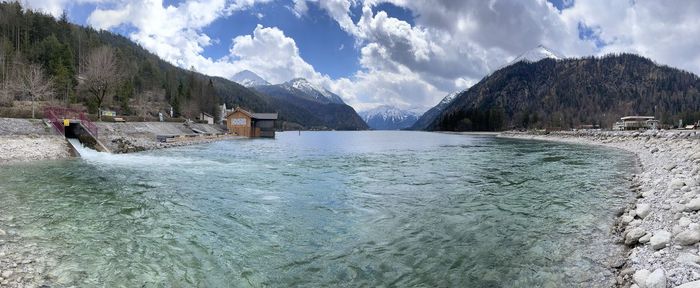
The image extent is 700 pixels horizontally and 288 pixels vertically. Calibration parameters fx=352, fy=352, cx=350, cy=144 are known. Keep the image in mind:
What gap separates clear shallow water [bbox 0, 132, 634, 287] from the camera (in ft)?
25.7

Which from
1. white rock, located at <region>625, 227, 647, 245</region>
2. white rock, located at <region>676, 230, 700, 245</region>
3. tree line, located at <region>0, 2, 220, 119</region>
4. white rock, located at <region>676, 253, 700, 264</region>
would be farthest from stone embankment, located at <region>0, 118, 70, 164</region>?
white rock, located at <region>676, 230, 700, 245</region>

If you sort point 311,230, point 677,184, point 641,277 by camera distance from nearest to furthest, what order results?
point 641,277 → point 311,230 → point 677,184

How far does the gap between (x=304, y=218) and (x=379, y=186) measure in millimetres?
7806

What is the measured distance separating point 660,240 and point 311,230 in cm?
891

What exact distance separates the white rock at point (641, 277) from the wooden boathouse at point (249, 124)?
92.7 meters

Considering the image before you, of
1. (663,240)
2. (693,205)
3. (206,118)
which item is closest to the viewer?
(663,240)

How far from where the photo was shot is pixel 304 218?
12539 millimetres

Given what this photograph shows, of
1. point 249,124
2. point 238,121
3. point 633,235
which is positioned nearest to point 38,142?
point 633,235

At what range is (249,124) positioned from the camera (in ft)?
308

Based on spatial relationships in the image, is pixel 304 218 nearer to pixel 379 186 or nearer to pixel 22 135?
pixel 379 186

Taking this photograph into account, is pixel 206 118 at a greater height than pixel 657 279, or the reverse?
pixel 206 118

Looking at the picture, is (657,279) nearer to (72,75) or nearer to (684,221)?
(684,221)

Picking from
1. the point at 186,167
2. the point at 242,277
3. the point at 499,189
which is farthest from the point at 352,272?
the point at 186,167

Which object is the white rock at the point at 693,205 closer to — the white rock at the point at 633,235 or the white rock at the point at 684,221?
the white rock at the point at 684,221
